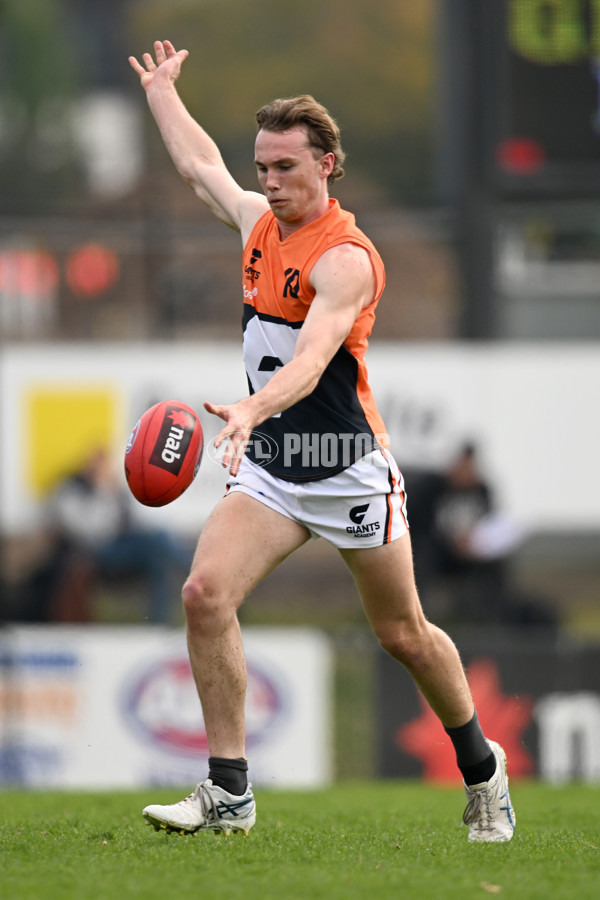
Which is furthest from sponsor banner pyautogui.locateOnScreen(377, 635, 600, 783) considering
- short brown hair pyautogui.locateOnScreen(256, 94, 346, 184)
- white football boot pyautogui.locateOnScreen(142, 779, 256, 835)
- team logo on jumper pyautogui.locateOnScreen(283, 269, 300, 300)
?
short brown hair pyautogui.locateOnScreen(256, 94, 346, 184)

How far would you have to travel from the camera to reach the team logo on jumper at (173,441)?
4.98 metres

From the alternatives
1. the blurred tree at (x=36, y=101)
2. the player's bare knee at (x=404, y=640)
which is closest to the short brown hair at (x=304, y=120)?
the player's bare knee at (x=404, y=640)

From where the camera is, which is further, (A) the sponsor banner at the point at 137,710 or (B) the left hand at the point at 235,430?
(A) the sponsor banner at the point at 137,710

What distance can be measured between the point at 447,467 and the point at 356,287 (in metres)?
8.47

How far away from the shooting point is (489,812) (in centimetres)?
544

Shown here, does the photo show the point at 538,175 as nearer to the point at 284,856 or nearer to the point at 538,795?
the point at 538,795

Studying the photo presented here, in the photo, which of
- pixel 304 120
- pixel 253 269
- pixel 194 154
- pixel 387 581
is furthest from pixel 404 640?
pixel 194 154

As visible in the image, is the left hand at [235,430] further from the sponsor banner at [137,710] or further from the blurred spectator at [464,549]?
the blurred spectator at [464,549]

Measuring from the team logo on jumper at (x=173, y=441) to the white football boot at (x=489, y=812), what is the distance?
167cm

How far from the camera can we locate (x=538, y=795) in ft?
28.9

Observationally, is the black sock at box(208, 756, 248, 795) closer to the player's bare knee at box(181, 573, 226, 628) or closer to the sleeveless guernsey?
the player's bare knee at box(181, 573, 226, 628)

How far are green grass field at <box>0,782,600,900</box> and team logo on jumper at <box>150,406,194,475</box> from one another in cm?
132

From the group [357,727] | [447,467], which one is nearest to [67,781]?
[357,727]

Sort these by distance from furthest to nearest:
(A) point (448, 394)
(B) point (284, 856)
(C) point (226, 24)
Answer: (C) point (226, 24) < (A) point (448, 394) < (B) point (284, 856)
